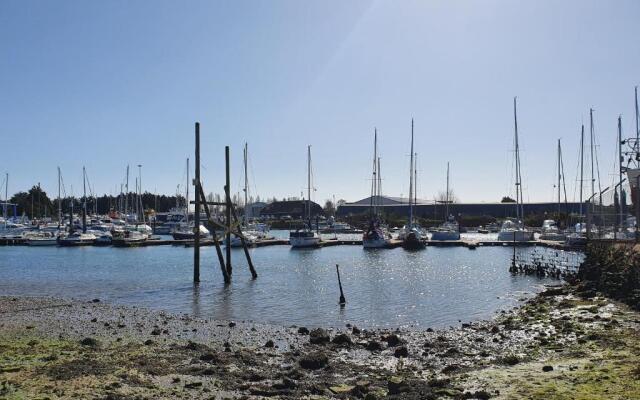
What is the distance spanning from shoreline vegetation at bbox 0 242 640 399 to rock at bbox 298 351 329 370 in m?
0.03

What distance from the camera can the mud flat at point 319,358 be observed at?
12.4 metres

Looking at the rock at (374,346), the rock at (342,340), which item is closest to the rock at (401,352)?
the rock at (374,346)

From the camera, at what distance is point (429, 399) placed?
1163 centimetres

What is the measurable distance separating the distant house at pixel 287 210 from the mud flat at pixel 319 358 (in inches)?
5423

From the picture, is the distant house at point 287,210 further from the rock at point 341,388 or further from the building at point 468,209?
the rock at point 341,388

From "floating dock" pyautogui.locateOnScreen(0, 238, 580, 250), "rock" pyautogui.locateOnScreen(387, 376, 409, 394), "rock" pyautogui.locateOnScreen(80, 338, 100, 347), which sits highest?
"floating dock" pyautogui.locateOnScreen(0, 238, 580, 250)

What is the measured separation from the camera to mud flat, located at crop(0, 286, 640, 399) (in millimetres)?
12375

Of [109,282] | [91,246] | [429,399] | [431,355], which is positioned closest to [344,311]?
[431,355]

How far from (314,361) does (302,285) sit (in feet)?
73.4

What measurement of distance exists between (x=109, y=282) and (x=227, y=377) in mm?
29239

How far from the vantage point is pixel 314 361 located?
15383 mm

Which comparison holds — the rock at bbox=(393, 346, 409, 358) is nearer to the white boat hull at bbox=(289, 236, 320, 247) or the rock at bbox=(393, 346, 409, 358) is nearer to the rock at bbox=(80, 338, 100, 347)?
the rock at bbox=(80, 338, 100, 347)

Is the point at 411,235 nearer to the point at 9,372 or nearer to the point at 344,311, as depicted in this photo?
the point at 344,311

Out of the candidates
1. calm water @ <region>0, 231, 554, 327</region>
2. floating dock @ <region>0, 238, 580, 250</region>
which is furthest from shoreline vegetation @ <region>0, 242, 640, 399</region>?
floating dock @ <region>0, 238, 580, 250</region>
